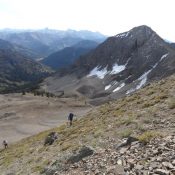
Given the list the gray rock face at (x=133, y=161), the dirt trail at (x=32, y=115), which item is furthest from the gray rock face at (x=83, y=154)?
the dirt trail at (x=32, y=115)

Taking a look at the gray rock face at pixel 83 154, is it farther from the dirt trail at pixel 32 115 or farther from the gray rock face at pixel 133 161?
the dirt trail at pixel 32 115

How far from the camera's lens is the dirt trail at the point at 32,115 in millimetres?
116625

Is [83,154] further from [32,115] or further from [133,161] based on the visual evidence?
[32,115]

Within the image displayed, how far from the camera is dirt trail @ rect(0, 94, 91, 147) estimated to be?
117m

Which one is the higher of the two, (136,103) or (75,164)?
(136,103)

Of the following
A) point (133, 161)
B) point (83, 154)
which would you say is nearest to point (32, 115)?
point (83, 154)

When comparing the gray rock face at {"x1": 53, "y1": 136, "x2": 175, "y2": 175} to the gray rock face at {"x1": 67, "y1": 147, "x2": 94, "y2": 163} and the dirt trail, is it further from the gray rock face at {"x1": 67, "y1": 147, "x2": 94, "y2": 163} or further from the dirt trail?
the dirt trail

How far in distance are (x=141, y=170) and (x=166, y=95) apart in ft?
70.3

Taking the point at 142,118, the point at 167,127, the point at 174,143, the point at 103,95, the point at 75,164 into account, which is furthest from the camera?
the point at 103,95

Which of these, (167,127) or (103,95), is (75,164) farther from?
(103,95)

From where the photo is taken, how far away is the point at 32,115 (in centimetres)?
14412

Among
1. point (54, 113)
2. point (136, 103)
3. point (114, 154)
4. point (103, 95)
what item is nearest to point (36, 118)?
point (54, 113)

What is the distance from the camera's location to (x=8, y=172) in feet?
106

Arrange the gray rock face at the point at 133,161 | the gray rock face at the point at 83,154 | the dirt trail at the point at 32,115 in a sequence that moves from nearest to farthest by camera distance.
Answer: the gray rock face at the point at 133,161 < the gray rock face at the point at 83,154 < the dirt trail at the point at 32,115
